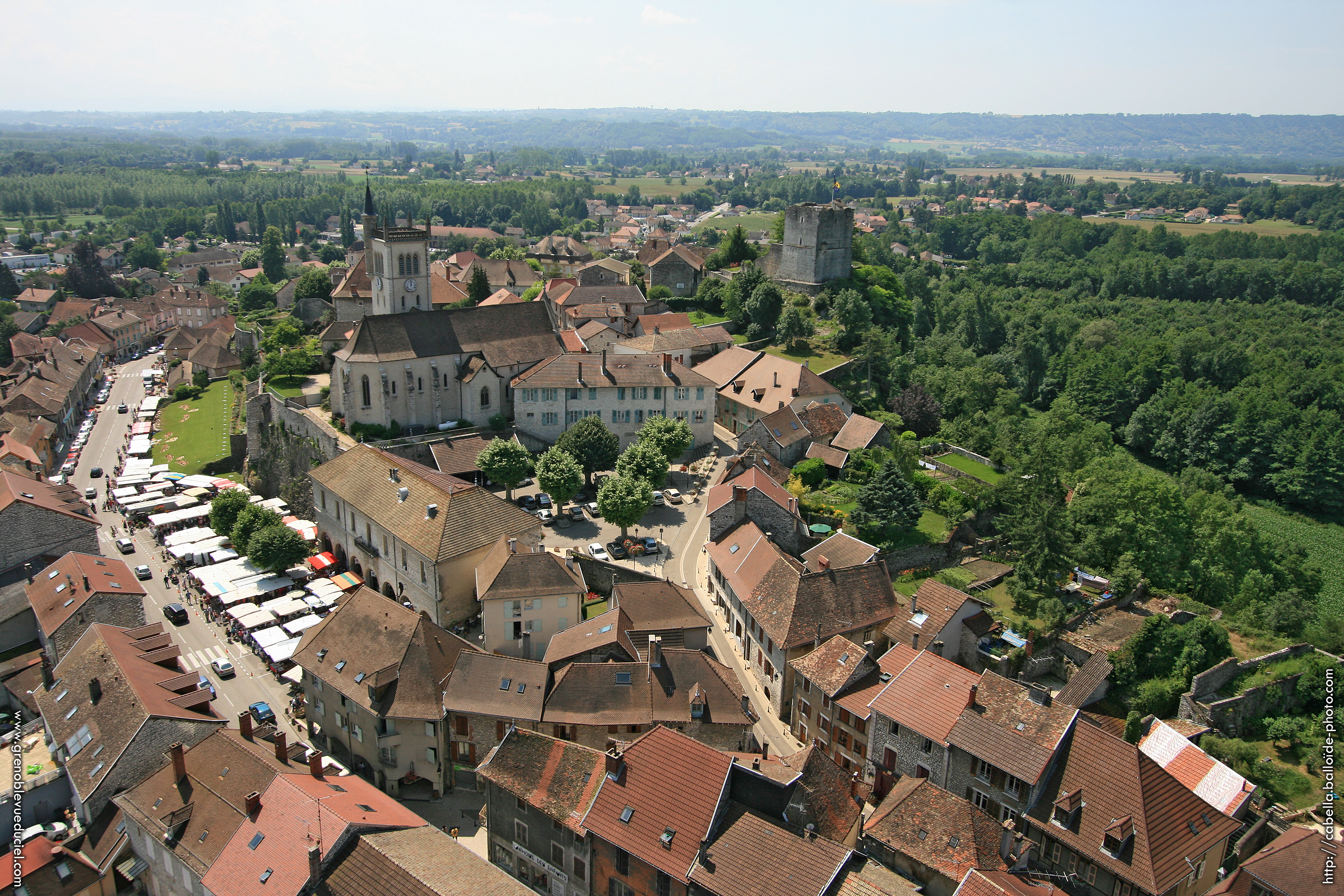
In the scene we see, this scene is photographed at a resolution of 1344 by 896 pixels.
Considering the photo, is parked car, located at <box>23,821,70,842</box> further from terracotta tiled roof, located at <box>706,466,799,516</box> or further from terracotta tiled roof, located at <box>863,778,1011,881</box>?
terracotta tiled roof, located at <box>706,466,799,516</box>

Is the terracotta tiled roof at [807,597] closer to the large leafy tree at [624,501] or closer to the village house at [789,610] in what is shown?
the village house at [789,610]

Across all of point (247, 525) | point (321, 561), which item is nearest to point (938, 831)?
point (321, 561)

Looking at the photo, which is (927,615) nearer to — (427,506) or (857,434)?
(857,434)

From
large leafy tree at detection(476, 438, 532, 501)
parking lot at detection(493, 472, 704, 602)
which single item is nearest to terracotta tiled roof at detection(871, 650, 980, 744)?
parking lot at detection(493, 472, 704, 602)

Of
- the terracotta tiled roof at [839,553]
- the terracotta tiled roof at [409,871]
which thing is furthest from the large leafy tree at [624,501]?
the terracotta tiled roof at [409,871]

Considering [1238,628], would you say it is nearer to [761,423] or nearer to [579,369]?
[761,423]
